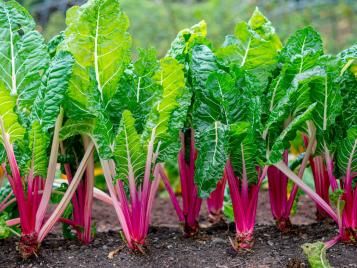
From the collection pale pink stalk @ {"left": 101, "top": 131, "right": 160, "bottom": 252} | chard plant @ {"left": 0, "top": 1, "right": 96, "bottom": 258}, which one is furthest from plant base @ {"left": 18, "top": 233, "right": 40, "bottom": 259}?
pale pink stalk @ {"left": 101, "top": 131, "right": 160, "bottom": 252}

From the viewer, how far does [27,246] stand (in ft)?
6.98

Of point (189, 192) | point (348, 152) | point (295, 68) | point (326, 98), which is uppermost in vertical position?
point (295, 68)

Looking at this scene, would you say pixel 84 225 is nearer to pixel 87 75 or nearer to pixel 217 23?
pixel 87 75

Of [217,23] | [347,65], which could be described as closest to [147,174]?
[347,65]

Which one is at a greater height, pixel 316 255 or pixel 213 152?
pixel 213 152

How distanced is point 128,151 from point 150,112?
16cm

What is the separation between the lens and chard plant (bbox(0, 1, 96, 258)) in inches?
81.2

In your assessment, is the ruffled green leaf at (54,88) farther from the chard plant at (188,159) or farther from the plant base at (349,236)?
the plant base at (349,236)

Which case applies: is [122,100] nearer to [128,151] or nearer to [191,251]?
[128,151]

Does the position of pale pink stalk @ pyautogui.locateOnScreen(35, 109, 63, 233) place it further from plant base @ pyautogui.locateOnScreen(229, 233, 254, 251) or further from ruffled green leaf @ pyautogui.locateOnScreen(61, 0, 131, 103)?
plant base @ pyautogui.locateOnScreen(229, 233, 254, 251)

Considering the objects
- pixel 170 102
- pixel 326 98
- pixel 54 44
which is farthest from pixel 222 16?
pixel 170 102

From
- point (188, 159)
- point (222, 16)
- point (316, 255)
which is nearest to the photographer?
point (316, 255)

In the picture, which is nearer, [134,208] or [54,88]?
Answer: [54,88]

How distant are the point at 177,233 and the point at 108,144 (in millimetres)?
613
